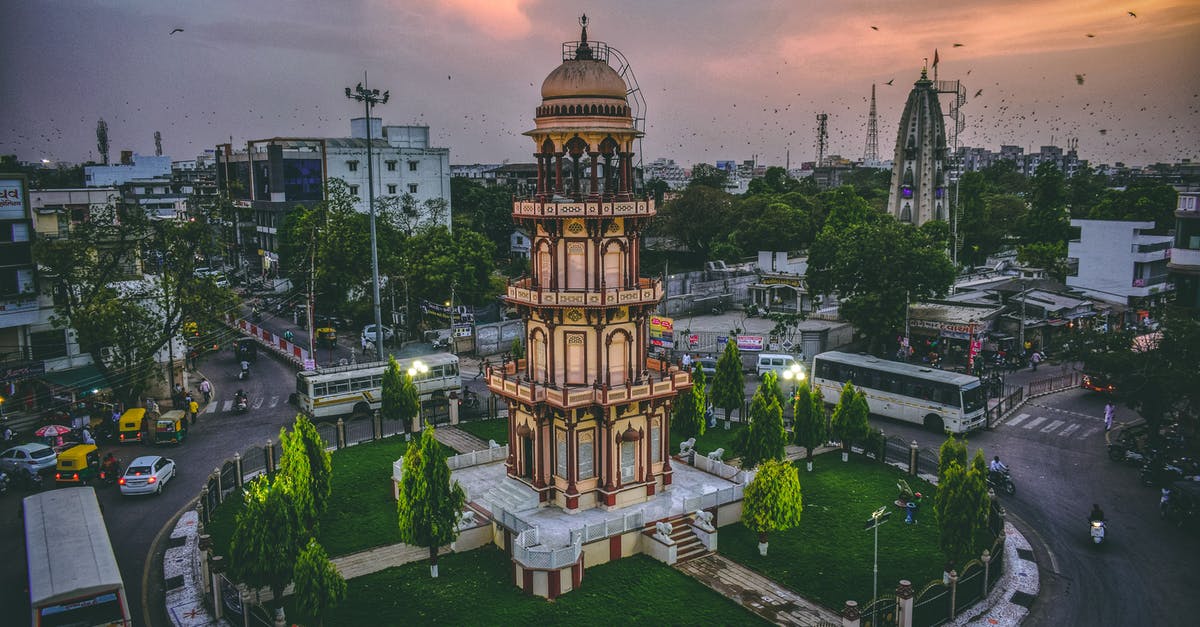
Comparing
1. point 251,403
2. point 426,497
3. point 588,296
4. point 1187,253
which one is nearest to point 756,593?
point 426,497

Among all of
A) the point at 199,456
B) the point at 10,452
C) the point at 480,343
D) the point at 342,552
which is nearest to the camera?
the point at 342,552

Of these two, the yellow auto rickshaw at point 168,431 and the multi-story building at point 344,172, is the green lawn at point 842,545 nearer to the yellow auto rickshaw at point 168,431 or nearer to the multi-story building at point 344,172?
the yellow auto rickshaw at point 168,431

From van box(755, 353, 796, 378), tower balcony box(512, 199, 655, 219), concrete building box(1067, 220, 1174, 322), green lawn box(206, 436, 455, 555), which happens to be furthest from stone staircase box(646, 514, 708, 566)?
concrete building box(1067, 220, 1174, 322)

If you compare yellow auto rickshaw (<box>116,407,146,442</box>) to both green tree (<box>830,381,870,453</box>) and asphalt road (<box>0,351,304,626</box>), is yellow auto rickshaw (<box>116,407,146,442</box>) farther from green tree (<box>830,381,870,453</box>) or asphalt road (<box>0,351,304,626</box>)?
green tree (<box>830,381,870,453</box>)

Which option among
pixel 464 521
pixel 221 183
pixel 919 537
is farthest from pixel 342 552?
pixel 221 183

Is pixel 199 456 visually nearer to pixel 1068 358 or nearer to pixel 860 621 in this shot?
pixel 860 621

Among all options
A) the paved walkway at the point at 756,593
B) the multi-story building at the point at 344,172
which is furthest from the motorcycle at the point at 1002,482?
the multi-story building at the point at 344,172
